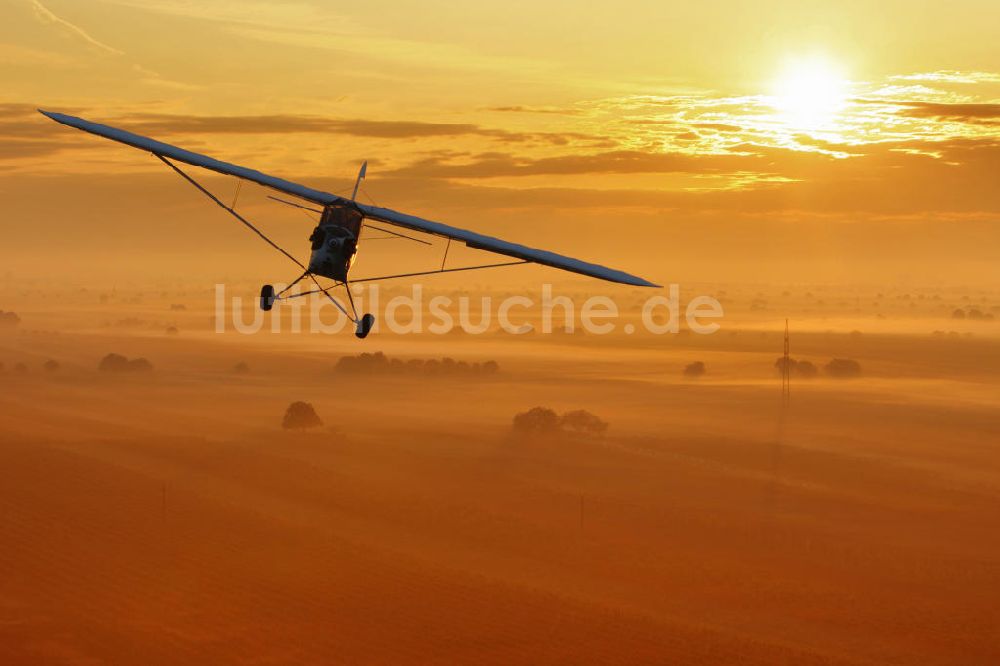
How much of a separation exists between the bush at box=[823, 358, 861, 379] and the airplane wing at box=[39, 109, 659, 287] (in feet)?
462

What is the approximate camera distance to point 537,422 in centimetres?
9506

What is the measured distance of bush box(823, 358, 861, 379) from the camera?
16162 centimetres

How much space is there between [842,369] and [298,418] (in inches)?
3872

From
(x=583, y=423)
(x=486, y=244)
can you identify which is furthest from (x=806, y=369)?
(x=486, y=244)

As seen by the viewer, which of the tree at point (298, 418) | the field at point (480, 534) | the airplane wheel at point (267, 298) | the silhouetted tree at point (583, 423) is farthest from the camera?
the silhouetted tree at point (583, 423)

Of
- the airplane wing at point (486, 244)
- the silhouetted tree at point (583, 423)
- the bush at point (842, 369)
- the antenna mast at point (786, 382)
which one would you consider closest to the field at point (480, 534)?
the silhouetted tree at point (583, 423)

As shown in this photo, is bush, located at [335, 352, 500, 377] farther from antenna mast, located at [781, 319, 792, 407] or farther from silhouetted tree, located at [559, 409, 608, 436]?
silhouetted tree, located at [559, 409, 608, 436]

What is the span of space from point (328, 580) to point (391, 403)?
65.8 m

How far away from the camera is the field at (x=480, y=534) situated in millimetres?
41656

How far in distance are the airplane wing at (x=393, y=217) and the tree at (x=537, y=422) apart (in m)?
66.3

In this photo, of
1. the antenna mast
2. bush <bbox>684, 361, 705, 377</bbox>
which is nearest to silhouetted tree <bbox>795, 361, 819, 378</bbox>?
the antenna mast

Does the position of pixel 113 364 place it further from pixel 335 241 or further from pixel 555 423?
pixel 335 241

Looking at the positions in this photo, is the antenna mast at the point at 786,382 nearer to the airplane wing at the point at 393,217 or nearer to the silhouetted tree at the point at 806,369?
the silhouetted tree at the point at 806,369

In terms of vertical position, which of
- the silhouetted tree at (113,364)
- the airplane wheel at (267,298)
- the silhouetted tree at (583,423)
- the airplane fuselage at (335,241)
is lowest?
the silhouetted tree at (583,423)
